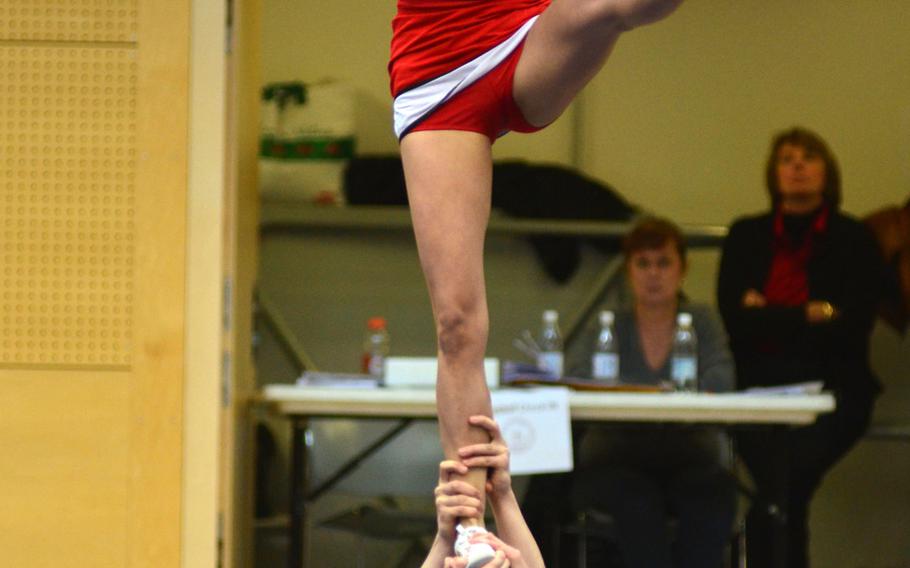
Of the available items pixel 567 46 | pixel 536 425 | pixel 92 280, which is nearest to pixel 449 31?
pixel 567 46

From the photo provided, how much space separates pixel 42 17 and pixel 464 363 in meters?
1.82

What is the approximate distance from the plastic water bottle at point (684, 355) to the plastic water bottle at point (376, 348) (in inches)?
35.7

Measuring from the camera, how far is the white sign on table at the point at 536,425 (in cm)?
354

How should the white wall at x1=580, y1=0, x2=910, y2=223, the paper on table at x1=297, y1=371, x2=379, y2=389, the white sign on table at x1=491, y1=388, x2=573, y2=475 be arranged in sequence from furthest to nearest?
1. the white wall at x1=580, y1=0, x2=910, y2=223
2. the paper on table at x1=297, y1=371, x2=379, y2=389
3. the white sign on table at x1=491, y1=388, x2=573, y2=475

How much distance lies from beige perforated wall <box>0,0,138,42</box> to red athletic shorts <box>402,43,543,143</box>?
5.08 feet

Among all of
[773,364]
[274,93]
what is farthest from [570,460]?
[274,93]

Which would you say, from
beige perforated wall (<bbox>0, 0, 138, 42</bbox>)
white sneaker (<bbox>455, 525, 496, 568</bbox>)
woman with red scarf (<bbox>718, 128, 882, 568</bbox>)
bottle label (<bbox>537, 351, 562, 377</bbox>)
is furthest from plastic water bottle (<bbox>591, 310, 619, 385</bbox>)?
white sneaker (<bbox>455, 525, 496, 568</bbox>)

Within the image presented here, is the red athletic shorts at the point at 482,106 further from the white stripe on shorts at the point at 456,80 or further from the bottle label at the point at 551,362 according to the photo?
the bottle label at the point at 551,362

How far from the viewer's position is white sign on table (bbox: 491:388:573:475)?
3.54 metres

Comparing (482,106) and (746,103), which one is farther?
(746,103)

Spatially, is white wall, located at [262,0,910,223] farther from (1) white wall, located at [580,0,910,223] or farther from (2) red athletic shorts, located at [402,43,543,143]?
(2) red athletic shorts, located at [402,43,543,143]

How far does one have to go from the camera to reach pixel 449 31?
6.44 ft

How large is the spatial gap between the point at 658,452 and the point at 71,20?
203cm

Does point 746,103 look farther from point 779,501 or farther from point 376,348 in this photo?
point 779,501
